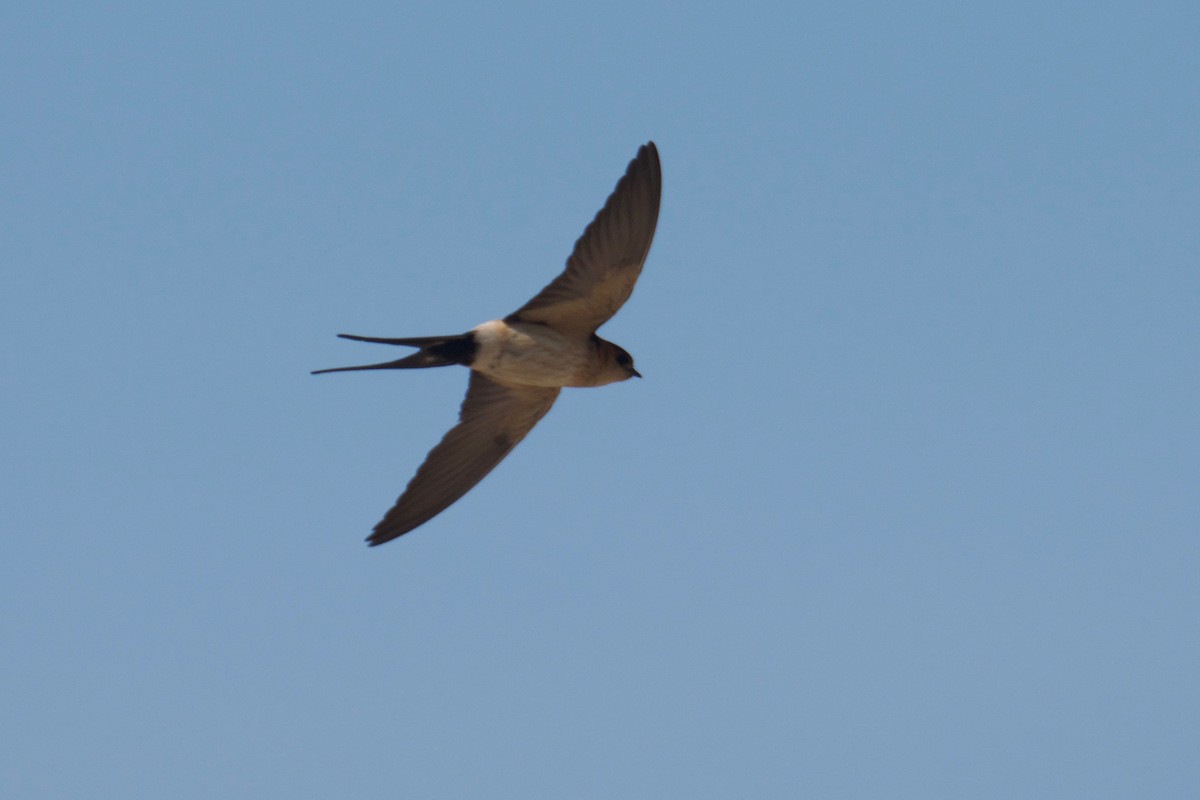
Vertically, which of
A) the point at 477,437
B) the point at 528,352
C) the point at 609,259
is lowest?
the point at 477,437

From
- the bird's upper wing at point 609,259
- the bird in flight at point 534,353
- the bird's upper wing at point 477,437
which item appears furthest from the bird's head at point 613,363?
the bird's upper wing at point 477,437

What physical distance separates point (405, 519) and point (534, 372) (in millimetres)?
904

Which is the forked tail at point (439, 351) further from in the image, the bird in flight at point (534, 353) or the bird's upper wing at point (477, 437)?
the bird's upper wing at point (477, 437)

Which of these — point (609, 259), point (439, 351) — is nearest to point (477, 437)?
point (439, 351)

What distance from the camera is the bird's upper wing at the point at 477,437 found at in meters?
6.89

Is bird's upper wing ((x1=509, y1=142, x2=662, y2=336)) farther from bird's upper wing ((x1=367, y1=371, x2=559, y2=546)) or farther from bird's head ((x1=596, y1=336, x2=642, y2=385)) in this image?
bird's upper wing ((x1=367, y1=371, x2=559, y2=546))

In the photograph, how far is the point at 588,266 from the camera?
6.04 meters

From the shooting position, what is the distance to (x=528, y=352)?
6402 millimetres

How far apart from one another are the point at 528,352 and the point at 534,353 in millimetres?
28

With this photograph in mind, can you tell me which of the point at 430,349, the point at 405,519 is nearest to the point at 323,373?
the point at 430,349

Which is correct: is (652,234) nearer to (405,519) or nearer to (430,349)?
(430,349)

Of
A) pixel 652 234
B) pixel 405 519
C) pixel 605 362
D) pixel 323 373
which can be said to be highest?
pixel 652 234

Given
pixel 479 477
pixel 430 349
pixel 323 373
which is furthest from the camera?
pixel 479 477

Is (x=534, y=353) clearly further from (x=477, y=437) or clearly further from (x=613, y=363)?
(x=477, y=437)
